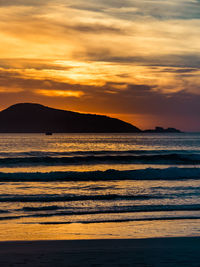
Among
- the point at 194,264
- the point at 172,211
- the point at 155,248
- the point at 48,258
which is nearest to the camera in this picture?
the point at 194,264

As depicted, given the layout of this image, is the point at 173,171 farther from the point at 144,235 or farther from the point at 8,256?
the point at 8,256

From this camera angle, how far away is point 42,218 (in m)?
11.1

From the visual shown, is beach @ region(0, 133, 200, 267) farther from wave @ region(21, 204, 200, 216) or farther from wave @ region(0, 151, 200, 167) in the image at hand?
wave @ region(0, 151, 200, 167)

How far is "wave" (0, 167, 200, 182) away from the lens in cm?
2317

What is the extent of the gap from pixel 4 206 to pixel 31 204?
0.95m

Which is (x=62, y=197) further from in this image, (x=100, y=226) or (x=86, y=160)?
(x=86, y=160)

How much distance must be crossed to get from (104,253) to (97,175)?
1794 centimetres

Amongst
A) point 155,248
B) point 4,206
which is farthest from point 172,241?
point 4,206

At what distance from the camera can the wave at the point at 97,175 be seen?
23170mm

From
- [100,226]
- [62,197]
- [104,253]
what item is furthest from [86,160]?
[104,253]

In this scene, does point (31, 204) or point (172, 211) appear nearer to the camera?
point (172, 211)

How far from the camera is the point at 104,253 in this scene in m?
7.50

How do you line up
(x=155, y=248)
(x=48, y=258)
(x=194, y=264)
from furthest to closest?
1. (x=155, y=248)
2. (x=48, y=258)
3. (x=194, y=264)

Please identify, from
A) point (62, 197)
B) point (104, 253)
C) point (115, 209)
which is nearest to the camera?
point (104, 253)
